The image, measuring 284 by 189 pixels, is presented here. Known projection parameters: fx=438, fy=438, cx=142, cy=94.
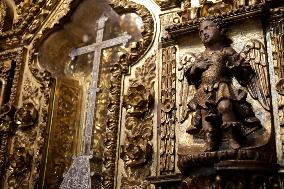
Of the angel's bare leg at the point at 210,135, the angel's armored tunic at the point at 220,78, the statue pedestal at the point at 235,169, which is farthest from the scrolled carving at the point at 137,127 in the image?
the statue pedestal at the point at 235,169

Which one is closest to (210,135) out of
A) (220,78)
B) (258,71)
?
(220,78)

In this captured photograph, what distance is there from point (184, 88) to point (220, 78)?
1.97 ft

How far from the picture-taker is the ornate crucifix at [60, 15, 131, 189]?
4801 millimetres

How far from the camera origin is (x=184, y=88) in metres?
4.53

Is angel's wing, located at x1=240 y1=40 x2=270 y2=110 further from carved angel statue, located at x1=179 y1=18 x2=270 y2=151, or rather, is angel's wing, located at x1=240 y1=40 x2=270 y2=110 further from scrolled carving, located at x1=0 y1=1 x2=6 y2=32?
scrolled carving, located at x1=0 y1=1 x2=6 y2=32

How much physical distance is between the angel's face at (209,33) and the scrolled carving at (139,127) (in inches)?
36.2

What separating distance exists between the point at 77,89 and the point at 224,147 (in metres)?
2.77

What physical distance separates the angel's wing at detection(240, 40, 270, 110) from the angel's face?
30 centimetres

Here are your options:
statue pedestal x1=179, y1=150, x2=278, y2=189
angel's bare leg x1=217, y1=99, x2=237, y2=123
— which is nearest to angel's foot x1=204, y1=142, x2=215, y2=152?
statue pedestal x1=179, y1=150, x2=278, y2=189

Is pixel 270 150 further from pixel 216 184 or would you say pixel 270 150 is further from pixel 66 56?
pixel 66 56

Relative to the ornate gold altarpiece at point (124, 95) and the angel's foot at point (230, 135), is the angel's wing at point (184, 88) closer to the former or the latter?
the ornate gold altarpiece at point (124, 95)

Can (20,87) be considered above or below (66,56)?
below

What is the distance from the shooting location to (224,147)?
372 cm

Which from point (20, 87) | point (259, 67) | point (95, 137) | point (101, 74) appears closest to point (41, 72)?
point (20, 87)
